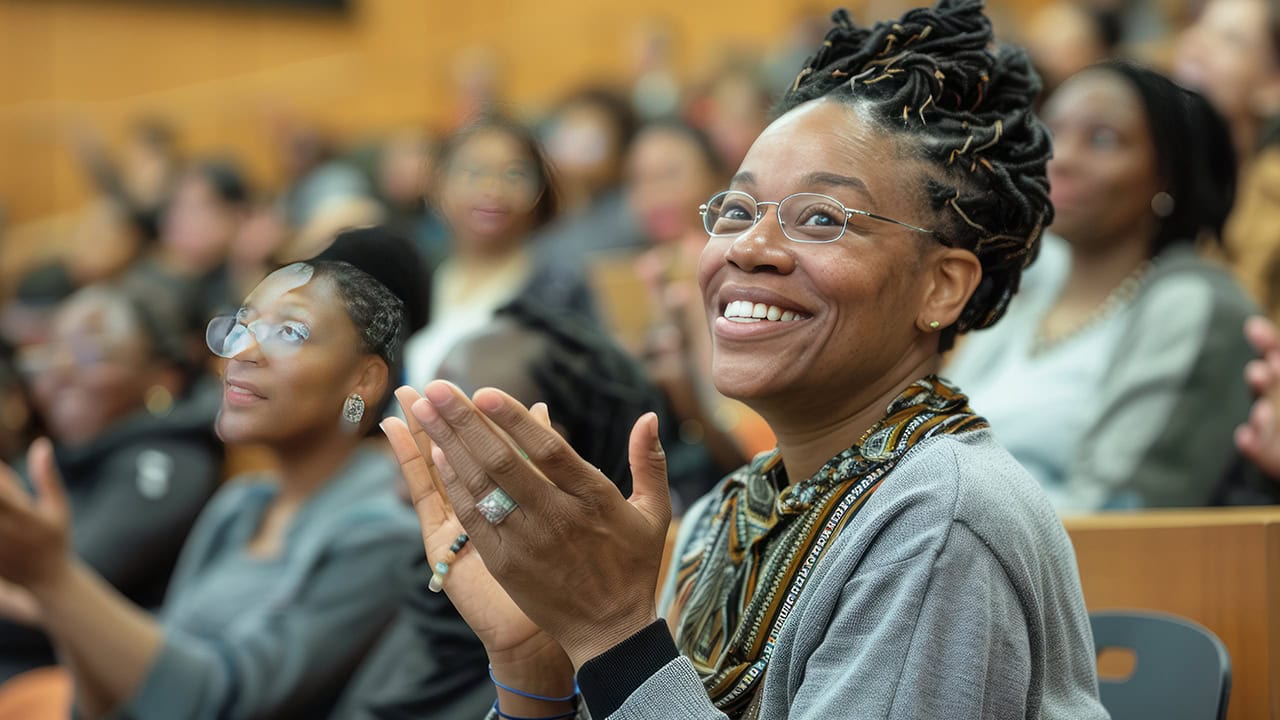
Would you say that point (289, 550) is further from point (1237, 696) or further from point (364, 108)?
point (364, 108)

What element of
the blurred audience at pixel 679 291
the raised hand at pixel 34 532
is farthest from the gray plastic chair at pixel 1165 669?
the raised hand at pixel 34 532

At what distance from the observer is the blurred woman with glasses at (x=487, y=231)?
94.0 inches

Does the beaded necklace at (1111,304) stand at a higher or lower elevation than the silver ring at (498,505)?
lower

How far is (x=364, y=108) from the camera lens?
1052cm

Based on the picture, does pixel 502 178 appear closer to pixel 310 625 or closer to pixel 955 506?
pixel 310 625

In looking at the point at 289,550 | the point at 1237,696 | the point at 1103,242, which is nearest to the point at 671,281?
the point at 1103,242

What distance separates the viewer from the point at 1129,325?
97.3 inches

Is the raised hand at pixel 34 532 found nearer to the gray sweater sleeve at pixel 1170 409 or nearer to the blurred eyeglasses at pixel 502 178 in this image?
the blurred eyeglasses at pixel 502 178

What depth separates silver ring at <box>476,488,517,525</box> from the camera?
112cm

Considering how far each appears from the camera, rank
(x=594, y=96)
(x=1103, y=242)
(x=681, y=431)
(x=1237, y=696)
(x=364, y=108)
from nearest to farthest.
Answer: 1. (x=1237, y=696)
2. (x=1103, y=242)
3. (x=681, y=431)
4. (x=594, y=96)
5. (x=364, y=108)

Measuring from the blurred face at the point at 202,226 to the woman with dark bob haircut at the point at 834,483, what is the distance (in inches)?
204

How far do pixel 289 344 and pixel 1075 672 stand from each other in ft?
2.63

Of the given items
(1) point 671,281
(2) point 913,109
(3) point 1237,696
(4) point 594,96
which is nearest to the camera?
(2) point 913,109

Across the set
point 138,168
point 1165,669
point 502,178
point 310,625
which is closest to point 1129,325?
point 1165,669
